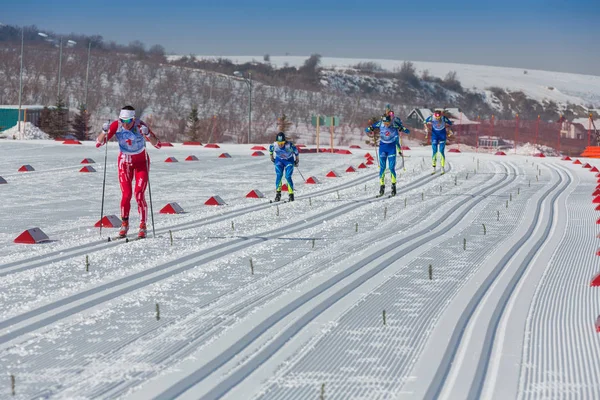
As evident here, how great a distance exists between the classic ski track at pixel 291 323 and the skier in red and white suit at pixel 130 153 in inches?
144

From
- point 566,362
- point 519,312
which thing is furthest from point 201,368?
point 519,312

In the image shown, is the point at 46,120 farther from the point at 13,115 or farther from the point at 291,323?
the point at 291,323

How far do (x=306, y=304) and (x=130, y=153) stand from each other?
5.41 metres

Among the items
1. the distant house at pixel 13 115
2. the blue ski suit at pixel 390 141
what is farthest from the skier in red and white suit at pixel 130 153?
the distant house at pixel 13 115

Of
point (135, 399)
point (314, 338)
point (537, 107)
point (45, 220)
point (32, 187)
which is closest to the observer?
point (135, 399)

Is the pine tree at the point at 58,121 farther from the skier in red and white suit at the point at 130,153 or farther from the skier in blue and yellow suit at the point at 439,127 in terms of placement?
the skier in red and white suit at the point at 130,153

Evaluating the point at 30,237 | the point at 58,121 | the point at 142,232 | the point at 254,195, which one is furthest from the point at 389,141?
the point at 58,121

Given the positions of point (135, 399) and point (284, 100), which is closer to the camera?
point (135, 399)

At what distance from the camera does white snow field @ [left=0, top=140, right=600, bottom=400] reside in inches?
230

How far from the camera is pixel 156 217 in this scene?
→ 16.1m

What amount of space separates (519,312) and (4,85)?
114142 millimetres

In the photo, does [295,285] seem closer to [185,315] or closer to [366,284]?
[366,284]

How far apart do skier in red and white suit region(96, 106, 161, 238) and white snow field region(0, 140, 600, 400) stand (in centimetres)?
54

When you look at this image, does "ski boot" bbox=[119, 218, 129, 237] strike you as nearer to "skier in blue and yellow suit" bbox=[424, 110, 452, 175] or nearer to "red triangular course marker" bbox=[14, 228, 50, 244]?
"red triangular course marker" bbox=[14, 228, 50, 244]
